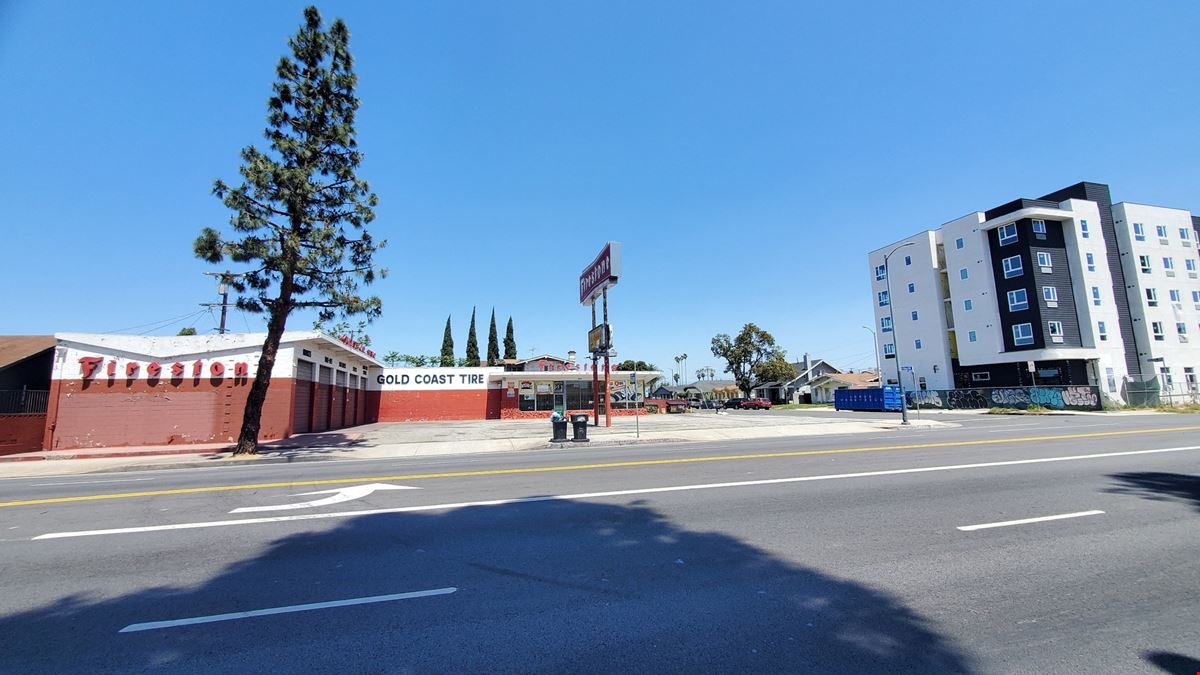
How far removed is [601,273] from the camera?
2647 cm

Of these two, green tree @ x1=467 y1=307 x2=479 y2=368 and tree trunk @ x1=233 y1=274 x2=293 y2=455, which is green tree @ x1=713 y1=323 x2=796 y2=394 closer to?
green tree @ x1=467 y1=307 x2=479 y2=368

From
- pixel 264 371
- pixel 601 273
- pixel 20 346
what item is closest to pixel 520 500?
pixel 264 371

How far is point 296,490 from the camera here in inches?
384

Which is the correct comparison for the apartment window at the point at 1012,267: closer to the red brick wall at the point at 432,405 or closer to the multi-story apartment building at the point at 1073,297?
the multi-story apartment building at the point at 1073,297

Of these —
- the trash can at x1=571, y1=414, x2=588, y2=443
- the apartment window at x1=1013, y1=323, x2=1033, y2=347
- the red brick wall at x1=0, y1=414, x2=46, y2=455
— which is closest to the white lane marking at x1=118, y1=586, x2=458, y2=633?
the trash can at x1=571, y1=414, x2=588, y2=443

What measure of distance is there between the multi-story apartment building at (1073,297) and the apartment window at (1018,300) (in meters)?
0.09

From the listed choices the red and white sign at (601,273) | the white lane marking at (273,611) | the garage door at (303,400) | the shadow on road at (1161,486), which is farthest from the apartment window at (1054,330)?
the white lane marking at (273,611)

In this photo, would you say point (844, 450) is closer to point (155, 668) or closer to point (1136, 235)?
point (155, 668)

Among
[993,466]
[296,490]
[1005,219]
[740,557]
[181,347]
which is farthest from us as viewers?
[1005,219]

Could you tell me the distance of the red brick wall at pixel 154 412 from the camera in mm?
21891

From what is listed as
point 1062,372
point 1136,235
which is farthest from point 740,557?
point 1136,235

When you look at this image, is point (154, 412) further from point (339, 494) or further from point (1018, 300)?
point (1018, 300)

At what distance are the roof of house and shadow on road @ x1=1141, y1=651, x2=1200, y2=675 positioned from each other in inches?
1265

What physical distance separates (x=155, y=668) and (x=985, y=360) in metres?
56.1
